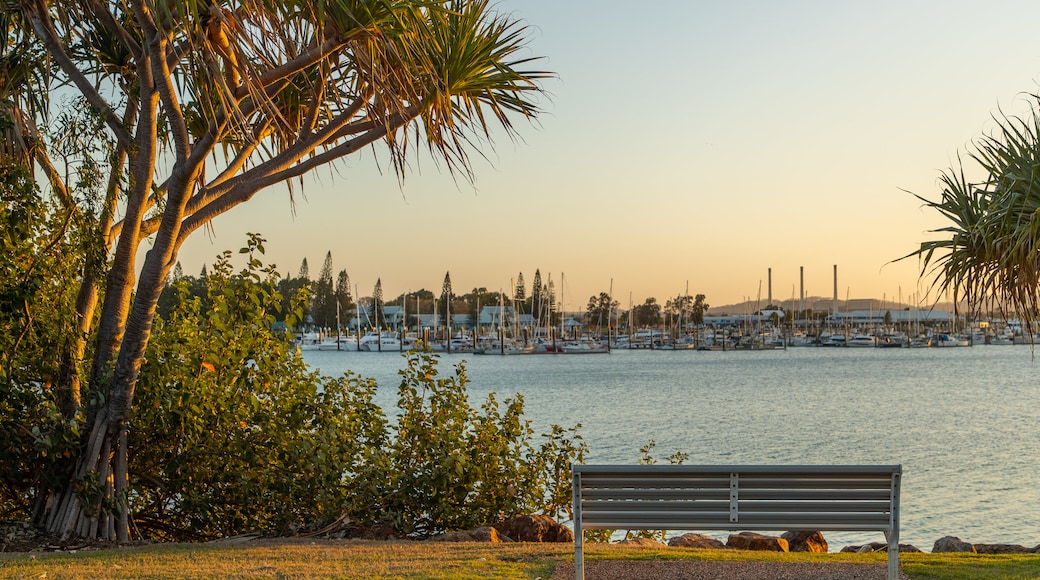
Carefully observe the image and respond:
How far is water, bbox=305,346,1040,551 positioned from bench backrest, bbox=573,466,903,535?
8502 mm

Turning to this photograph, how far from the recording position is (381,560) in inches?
238

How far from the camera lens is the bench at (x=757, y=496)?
513 cm

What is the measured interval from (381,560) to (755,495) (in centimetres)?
249

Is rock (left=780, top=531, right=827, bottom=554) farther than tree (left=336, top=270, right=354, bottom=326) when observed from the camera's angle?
No

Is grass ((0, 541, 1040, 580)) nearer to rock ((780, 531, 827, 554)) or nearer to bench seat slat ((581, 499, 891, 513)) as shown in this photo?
bench seat slat ((581, 499, 891, 513))

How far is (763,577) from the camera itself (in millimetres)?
5648

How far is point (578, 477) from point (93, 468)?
377 cm

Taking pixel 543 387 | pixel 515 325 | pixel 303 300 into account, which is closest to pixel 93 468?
pixel 303 300

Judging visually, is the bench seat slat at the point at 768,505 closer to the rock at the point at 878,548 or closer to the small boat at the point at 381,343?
the rock at the point at 878,548

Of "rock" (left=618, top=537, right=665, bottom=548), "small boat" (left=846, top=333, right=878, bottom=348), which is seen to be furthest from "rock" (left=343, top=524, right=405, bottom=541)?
"small boat" (left=846, top=333, right=878, bottom=348)

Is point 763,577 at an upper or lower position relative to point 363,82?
lower

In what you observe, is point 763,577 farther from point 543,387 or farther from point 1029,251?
point 543,387

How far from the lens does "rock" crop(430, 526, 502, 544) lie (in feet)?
23.9

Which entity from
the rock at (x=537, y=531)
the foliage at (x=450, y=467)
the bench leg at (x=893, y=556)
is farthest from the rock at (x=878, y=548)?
the bench leg at (x=893, y=556)
